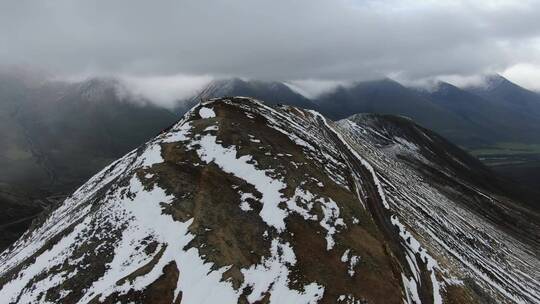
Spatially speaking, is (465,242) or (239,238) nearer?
(239,238)

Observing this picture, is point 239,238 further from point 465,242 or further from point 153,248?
point 465,242

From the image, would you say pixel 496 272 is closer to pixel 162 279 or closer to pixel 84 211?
pixel 162 279

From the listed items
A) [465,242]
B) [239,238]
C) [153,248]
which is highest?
[153,248]

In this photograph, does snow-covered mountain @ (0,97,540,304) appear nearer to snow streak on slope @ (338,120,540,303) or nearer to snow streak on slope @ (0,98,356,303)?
snow streak on slope @ (0,98,356,303)

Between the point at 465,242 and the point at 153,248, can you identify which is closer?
the point at 153,248

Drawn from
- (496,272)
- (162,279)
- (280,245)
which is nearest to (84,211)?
(162,279)

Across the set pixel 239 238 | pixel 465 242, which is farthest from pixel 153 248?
pixel 465 242

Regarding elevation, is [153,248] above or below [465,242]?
above

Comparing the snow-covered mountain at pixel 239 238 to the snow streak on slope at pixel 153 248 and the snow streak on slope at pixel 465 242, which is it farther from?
the snow streak on slope at pixel 465 242

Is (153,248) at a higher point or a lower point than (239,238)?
higher
